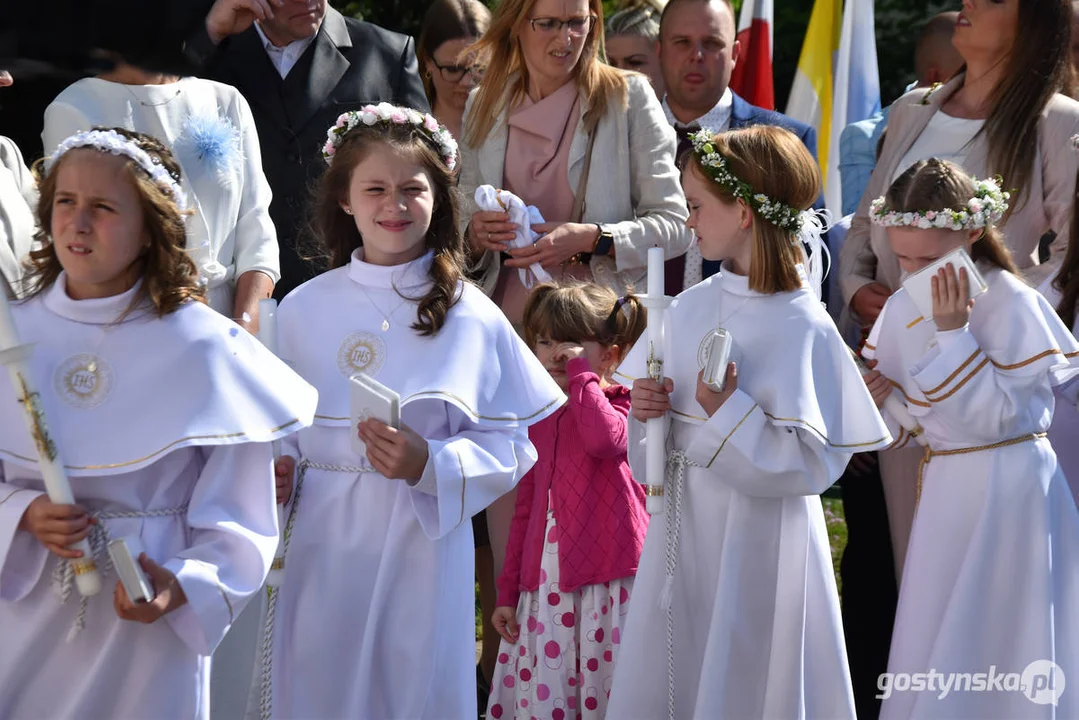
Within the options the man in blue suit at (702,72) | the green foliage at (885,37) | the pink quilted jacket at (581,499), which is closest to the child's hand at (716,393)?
the pink quilted jacket at (581,499)

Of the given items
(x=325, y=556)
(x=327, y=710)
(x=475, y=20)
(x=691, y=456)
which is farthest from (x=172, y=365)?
(x=475, y=20)

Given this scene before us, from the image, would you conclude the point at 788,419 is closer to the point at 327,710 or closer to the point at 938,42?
the point at 327,710

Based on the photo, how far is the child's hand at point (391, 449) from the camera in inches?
166

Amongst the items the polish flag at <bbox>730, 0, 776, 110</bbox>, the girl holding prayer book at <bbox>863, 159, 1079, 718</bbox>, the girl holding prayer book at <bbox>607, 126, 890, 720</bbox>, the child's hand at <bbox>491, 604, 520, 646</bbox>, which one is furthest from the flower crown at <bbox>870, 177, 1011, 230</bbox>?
the polish flag at <bbox>730, 0, 776, 110</bbox>

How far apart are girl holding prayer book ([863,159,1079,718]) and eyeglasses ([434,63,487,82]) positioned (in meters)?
2.35

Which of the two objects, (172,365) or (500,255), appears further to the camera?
(500,255)

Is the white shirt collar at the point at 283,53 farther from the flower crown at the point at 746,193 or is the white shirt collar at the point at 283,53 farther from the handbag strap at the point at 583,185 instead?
the flower crown at the point at 746,193

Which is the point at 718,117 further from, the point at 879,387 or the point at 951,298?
the point at 951,298

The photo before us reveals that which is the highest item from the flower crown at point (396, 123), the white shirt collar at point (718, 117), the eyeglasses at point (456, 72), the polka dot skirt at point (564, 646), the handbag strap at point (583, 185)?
the eyeglasses at point (456, 72)

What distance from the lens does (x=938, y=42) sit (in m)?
8.26

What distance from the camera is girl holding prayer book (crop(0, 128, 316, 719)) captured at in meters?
3.73

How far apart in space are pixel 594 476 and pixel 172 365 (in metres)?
1.98

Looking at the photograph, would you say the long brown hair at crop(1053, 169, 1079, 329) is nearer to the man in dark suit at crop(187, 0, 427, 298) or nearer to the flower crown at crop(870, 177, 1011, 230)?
the flower crown at crop(870, 177, 1011, 230)

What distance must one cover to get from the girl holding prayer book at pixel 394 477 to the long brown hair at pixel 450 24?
2.40 metres
